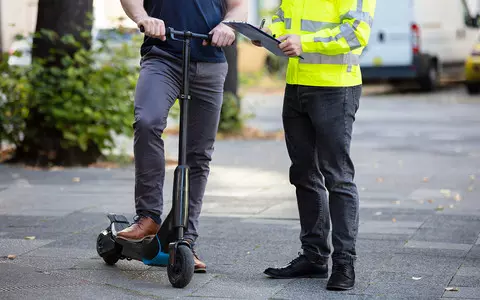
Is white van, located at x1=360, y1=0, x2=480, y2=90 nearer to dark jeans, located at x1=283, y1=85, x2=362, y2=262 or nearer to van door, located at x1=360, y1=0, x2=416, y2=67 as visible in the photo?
van door, located at x1=360, y1=0, x2=416, y2=67

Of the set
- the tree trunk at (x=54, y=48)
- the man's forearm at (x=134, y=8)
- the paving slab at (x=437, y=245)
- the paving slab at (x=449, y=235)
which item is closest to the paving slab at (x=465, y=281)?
the paving slab at (x=437, y=245)

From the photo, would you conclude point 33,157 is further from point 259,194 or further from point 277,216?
point 277,216

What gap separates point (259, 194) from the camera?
894 cm

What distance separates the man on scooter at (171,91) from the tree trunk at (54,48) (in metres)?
4.78

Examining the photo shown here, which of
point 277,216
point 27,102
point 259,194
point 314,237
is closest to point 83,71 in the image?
point 27,102

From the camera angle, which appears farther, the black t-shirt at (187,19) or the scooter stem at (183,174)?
the black t-shirt at (187,19)

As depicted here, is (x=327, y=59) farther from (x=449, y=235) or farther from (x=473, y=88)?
(x=473, y=88)

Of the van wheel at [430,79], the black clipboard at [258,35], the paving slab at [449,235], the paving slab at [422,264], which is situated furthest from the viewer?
the van wheel at [430,79]

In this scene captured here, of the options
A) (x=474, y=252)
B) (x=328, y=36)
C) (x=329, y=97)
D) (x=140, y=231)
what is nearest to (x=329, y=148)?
(x=329, y=97)

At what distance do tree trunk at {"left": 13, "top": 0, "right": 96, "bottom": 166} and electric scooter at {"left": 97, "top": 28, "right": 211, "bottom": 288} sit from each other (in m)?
4.98

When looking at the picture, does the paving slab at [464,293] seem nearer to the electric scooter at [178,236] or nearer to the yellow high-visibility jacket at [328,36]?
the yellow high-visibility jacket at [328,36]

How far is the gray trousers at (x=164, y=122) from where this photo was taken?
18.3ft

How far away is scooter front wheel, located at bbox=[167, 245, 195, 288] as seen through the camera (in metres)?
5.30

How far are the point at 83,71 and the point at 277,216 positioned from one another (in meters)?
3.46
